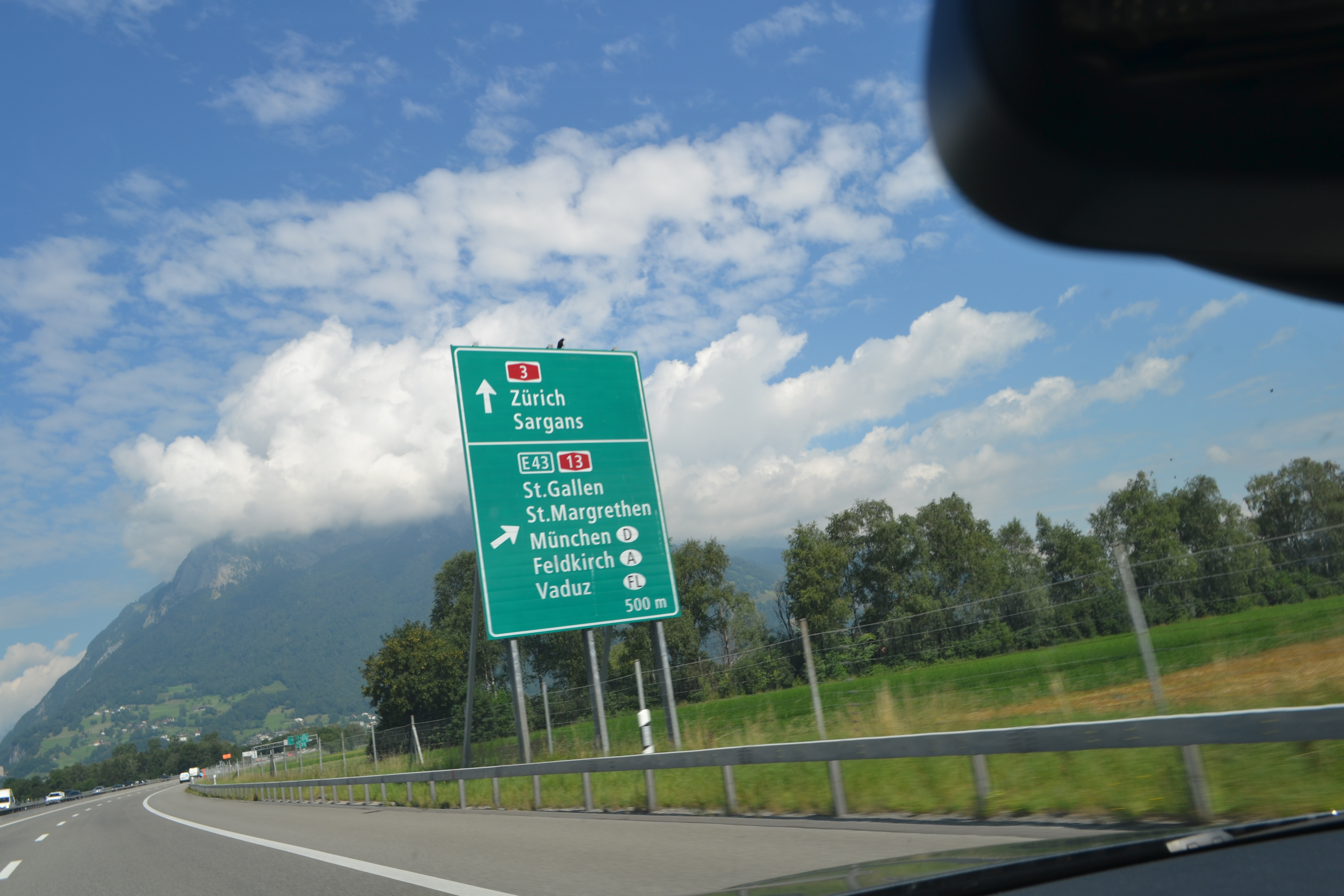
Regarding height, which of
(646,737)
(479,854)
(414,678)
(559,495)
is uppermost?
(559,495)

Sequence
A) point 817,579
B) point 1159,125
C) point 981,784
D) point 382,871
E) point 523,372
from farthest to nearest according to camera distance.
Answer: point 817,579 < point 523,372 < point 382,871 < point 981,784 < point 1159,125

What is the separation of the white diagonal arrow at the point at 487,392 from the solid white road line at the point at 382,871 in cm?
857

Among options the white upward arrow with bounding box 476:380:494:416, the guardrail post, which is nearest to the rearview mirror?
the guardrail post

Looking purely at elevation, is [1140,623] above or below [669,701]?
above

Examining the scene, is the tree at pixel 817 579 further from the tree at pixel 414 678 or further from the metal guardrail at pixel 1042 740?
the metal guardrail at pixel 1042 740

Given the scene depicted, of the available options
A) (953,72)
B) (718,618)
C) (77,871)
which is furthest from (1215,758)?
A: (718,618)

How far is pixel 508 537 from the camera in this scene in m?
18.8

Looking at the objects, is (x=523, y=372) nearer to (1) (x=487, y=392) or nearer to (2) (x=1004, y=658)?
(1) (x=487, y=392)

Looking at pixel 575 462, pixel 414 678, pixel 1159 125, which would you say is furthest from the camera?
pixel 414 678

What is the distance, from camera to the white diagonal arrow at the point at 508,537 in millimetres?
18734

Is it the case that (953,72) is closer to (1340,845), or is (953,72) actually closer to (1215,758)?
(1340,845)

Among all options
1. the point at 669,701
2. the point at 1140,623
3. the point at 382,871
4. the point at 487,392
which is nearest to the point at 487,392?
the point at 487,392

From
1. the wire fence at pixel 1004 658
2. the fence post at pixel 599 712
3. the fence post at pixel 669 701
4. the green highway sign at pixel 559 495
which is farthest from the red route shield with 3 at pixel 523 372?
the wire fence at pixel 1004 658

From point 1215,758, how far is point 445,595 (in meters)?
99.0
